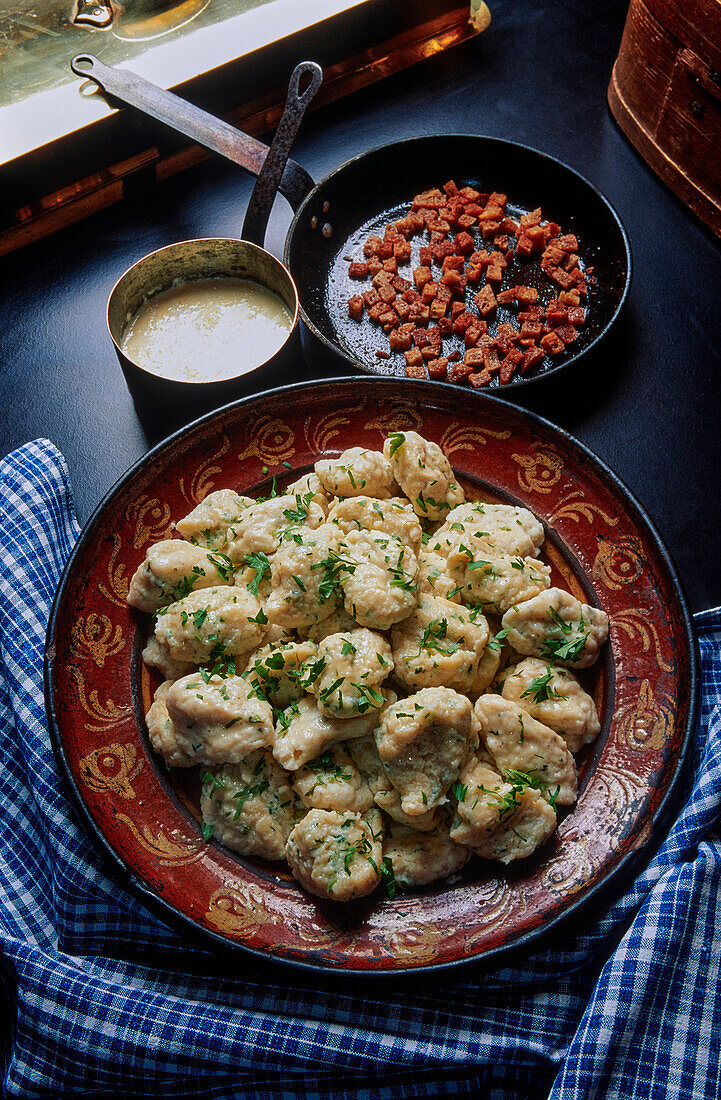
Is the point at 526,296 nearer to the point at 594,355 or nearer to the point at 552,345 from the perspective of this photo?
the point at 552,345

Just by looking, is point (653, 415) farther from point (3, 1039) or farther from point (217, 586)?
point (3, 1039)

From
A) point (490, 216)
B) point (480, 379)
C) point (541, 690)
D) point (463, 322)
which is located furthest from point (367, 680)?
point (490, 216)

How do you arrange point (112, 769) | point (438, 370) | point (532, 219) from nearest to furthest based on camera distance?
point (112, 769) → point (438, 370) → point (532, 219)

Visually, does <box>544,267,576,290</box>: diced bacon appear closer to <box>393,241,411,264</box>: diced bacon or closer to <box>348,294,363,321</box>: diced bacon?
<box>393,241,411,264</box>: diced bacon

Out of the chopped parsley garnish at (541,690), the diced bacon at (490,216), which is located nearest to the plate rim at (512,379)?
the diced bacon at (490,216)

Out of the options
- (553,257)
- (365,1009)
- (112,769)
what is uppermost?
(553,257)

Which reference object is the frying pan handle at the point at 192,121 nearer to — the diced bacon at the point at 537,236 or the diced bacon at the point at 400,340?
the diced bacon at the point at 400,340
